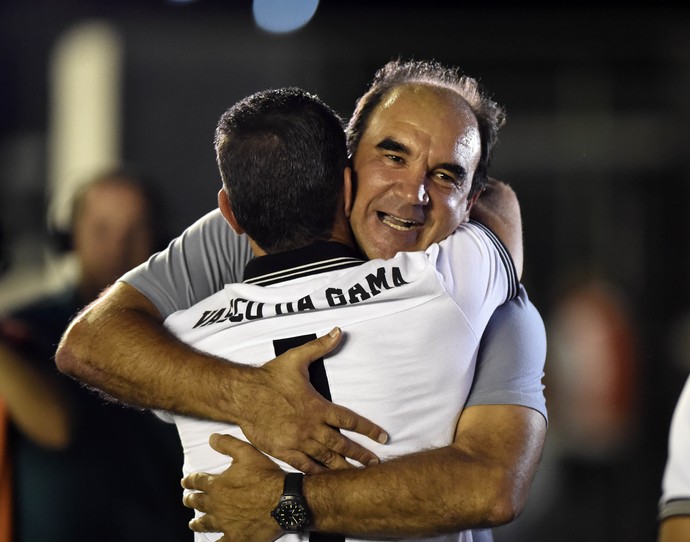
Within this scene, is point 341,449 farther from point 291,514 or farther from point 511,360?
point 511,360

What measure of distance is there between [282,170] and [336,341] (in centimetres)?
30

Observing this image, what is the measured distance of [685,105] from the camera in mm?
7828

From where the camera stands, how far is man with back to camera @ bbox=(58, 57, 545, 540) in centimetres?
162

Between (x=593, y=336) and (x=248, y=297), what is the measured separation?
16.6 feet

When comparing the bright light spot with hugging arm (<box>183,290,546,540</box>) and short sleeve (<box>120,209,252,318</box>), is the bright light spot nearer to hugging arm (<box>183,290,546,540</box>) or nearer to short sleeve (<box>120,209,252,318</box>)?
short sleeve (<box>120,209,252,318</box>)

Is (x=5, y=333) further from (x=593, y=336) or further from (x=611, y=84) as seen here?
(x=611, y=84)

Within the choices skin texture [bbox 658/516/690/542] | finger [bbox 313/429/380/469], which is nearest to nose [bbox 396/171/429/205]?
finger [bbox 313/429/380/469]

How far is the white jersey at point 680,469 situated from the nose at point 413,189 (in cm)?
64

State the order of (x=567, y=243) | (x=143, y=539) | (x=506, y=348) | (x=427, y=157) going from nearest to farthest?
(x=506, y=348) → (x=427, y=157) → (x=143, y=539) → (x=567, y=243)

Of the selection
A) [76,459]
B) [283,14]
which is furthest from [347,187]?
[283,14]

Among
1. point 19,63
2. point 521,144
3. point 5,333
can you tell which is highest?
point 19,63

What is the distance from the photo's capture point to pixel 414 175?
195 cm

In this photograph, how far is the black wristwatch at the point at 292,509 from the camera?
1623mm

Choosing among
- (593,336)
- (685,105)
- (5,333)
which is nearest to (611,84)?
(685,105)
